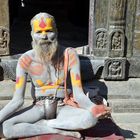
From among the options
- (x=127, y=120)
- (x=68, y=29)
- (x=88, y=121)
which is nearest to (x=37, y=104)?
(x=88, y=121)

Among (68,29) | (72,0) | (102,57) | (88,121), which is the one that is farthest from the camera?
(72,0)

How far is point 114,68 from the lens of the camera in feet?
20.7

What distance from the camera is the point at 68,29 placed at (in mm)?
9008

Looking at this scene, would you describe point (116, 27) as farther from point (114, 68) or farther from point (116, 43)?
point (114, 68)

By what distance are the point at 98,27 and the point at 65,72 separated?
4.12ft

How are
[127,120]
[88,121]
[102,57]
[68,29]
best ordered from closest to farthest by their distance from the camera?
[88,121], [127,120], [102,57], [68,29]

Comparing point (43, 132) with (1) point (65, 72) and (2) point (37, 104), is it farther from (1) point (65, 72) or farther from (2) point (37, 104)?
(1) point (65, 72)

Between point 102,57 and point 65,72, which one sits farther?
point 102,57

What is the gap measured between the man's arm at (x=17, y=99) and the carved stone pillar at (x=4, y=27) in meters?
1.11

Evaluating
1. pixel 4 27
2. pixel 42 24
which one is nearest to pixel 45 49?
pixel 42 24

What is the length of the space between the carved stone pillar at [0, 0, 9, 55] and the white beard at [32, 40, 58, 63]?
43.7 inches

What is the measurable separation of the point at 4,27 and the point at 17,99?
1.41 metres

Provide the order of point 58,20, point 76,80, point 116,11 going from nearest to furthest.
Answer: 1. point 76,80
2. point 116,11
3. point 58,20

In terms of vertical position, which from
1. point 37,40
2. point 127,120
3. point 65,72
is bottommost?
point 127,120
